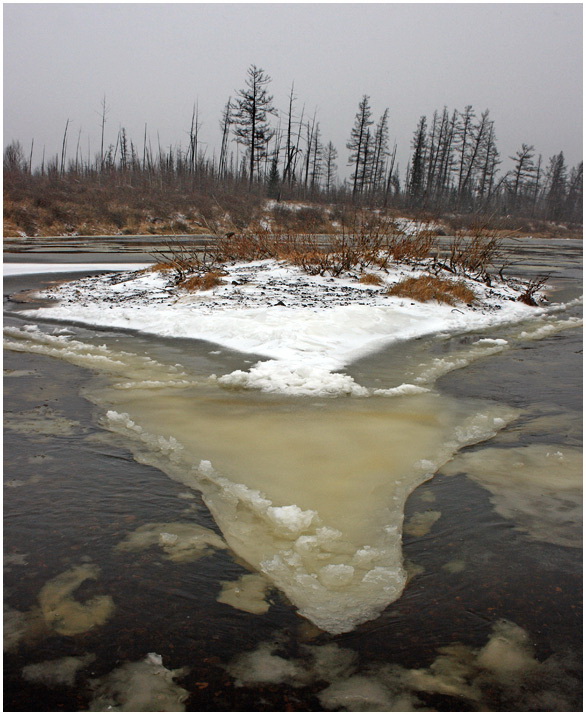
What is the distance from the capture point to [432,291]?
11906 millimetres

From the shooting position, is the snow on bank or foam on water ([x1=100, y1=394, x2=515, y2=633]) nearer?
foam on water ([x1=100, y1=394, x2=515, y2=633])

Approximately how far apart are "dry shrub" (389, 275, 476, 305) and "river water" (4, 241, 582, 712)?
19.7 ft

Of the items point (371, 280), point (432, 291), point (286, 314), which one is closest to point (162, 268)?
point (371, 280)

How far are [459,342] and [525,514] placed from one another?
18.9 feet

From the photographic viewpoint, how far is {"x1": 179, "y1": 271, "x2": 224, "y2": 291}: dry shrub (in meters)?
12.2

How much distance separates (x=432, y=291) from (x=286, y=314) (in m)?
4.51

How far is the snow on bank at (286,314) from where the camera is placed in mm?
6680

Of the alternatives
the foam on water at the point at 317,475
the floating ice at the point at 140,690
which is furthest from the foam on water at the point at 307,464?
the floating ice at the point at 140,690

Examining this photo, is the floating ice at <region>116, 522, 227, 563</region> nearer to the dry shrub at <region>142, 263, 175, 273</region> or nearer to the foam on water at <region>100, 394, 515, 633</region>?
the foam on water at <region>100, 394, 515, 633</region>

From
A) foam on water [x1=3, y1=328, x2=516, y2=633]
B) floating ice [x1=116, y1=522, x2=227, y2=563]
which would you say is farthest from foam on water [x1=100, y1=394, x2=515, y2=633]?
floating ice [x1=116, y1=522, x2=227, y2=563]

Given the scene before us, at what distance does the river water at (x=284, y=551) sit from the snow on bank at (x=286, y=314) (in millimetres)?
1185

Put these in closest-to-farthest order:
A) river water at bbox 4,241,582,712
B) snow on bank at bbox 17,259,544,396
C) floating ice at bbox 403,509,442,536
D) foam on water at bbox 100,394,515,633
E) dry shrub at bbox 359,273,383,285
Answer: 1. river water at bbox 4,241,582,712
2. foam on water at bbox 100,394,515,633
3. floating ice at bbox 403,509,442,536
4. snow on bank at bbox 17,259,544,396
5. dry shrub at bbox 359,273,383,285

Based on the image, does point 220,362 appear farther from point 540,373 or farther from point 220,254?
point 220,254

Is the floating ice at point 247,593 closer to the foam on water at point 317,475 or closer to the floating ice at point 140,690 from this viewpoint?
the foam on water at point 317,475
